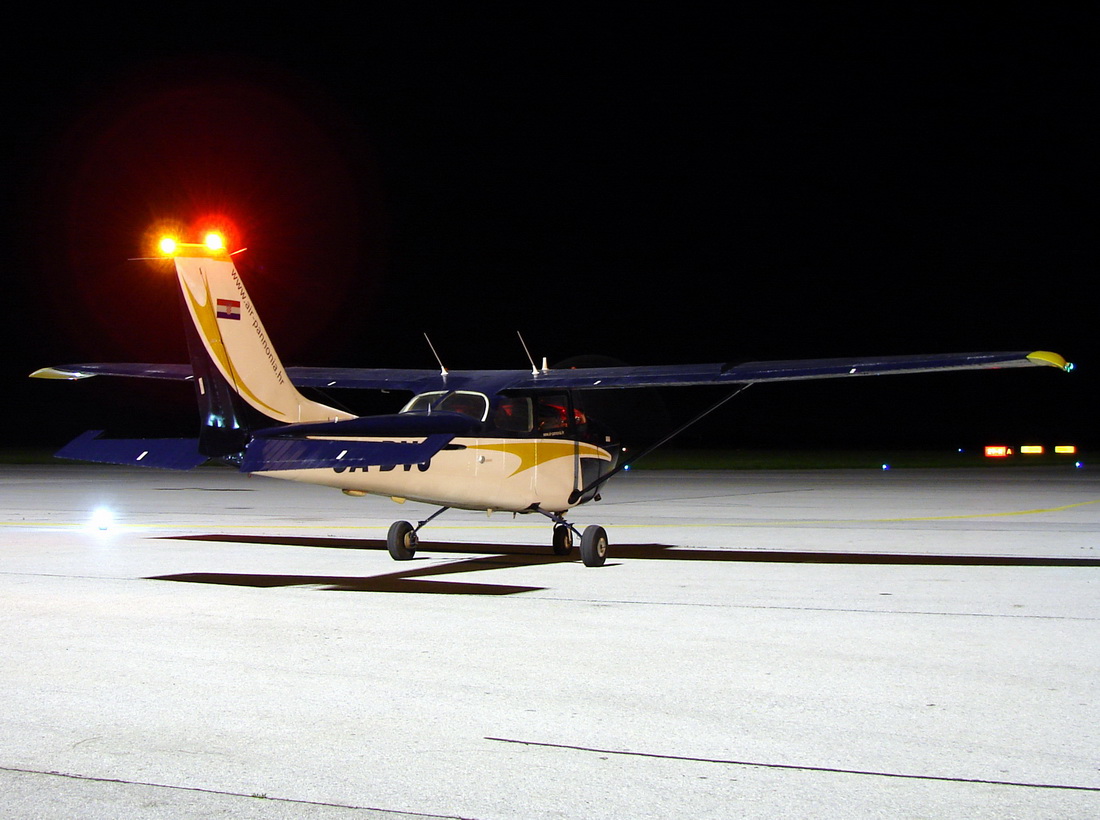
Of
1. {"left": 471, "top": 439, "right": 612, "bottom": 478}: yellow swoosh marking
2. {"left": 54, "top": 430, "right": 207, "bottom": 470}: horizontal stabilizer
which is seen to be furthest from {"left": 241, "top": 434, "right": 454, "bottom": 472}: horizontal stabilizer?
{"left": 471, "top": 439, "right": 612, "bottom": 478}: yellow swoosh marking

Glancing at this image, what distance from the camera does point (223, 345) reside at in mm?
A: 12016

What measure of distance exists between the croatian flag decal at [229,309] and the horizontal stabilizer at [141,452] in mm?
1315

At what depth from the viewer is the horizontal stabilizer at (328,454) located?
1071cm

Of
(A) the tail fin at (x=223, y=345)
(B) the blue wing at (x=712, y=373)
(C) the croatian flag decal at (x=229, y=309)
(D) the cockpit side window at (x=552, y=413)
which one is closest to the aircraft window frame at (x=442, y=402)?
(B) the blue wing at (x=712, y=373)

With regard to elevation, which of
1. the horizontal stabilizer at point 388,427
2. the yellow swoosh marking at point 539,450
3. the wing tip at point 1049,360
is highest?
the wing tip at point 1049,360

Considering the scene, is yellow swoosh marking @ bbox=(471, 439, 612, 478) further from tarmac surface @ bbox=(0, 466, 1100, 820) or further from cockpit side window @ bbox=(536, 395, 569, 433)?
tarmac surface @ bbox=(0, 466, 1100, 820)

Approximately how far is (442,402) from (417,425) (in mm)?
1130

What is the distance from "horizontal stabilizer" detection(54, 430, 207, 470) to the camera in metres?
12.2

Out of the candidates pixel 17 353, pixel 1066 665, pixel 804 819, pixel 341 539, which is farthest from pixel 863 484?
pixel 17 353

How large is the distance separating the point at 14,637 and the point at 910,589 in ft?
24.8

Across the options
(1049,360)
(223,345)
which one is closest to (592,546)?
(223,345)

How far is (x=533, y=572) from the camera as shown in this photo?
12570mm

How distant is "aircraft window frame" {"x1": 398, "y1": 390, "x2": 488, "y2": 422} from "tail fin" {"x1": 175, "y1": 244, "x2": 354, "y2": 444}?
4.87 ft

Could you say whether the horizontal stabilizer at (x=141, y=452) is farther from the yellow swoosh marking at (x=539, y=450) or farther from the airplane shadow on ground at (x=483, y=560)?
the yellow swoosh marking at (x=539, y=450)
